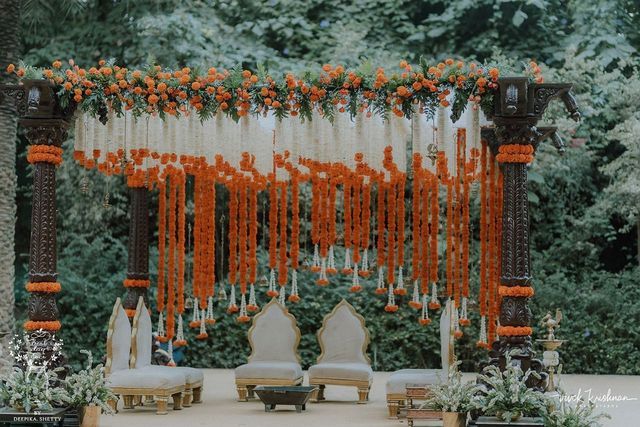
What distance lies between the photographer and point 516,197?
865cm

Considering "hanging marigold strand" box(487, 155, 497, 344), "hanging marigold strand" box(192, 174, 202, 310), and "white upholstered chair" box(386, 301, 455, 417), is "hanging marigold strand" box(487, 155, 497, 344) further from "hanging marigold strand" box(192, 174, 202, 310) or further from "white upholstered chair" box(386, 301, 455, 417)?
"hanging marigold strand" box(192, 174, 202, 310)

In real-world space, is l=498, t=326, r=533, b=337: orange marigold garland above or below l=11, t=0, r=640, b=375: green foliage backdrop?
below

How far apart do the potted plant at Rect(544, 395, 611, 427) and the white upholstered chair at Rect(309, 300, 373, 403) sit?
3012 millimetres

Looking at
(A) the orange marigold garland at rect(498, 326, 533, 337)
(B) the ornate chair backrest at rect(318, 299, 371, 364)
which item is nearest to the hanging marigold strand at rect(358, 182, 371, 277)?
(B) the ornate chair backrest at rect(318, 299, 371, 364)

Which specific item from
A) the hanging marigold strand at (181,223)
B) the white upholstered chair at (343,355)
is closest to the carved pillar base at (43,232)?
the hanging marigold strand at (181,223)

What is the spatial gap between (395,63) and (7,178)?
668cm

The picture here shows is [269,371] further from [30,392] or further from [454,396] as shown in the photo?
[30,392]

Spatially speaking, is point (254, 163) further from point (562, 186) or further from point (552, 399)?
point (562, 186)

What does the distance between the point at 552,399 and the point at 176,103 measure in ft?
13.1

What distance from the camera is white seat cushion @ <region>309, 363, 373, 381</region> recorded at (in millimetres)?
10625

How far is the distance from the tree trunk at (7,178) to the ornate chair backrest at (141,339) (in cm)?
154

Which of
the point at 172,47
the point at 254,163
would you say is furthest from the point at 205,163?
the point at 172,47

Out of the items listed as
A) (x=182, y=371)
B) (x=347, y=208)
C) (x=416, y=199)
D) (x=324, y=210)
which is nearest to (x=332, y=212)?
(x=347, y=208)

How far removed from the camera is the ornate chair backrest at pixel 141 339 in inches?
401
